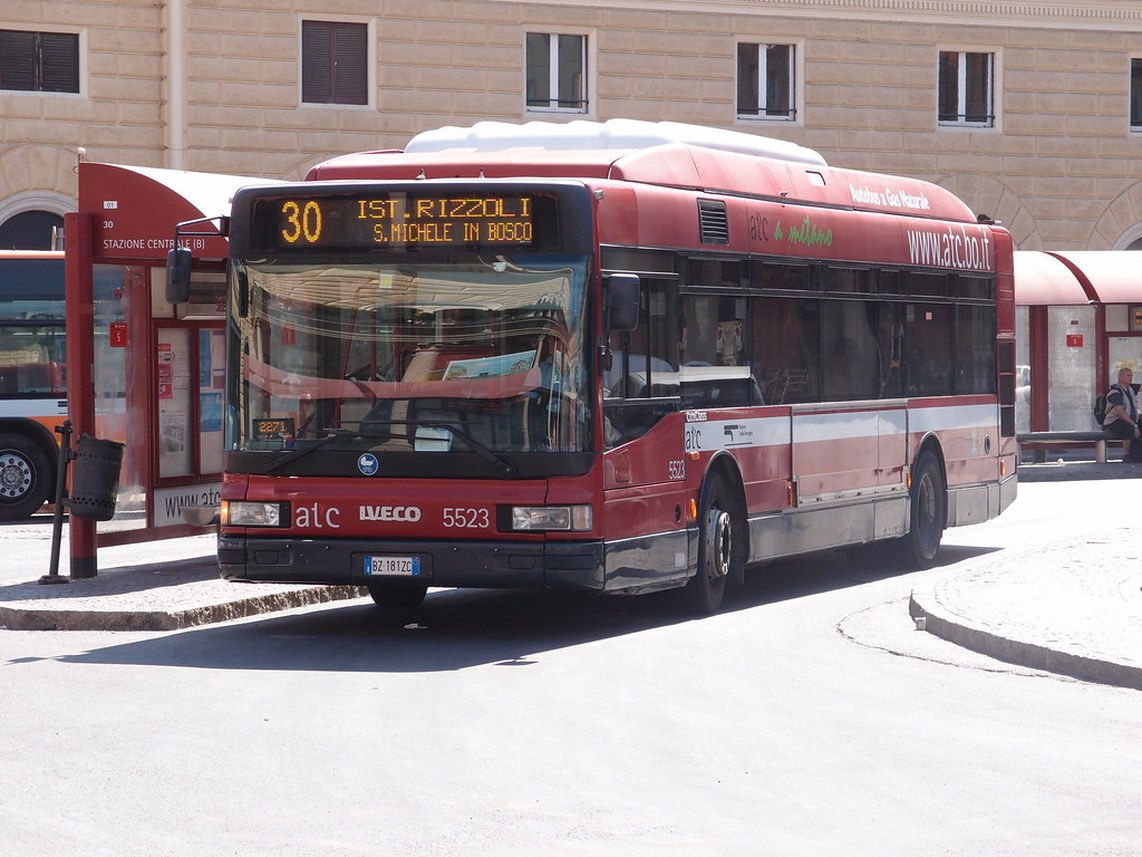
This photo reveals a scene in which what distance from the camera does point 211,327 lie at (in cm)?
1683

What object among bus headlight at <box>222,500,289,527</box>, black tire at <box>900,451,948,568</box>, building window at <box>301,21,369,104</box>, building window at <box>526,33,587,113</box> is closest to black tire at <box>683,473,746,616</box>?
bus headlight at <box>222,500,289,527</box>

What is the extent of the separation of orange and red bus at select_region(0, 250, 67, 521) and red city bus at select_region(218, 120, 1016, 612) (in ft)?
38.7

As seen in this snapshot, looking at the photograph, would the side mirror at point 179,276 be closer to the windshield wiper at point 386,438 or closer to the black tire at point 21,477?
the windshield wiper at point 386,438

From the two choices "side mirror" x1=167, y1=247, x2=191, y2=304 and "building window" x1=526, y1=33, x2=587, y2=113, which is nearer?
"side mirror" x1=167, y1=247, x2=191, y2=304

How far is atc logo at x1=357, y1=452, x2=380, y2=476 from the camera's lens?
40.4 ft

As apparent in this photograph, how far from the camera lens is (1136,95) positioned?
38531 mm

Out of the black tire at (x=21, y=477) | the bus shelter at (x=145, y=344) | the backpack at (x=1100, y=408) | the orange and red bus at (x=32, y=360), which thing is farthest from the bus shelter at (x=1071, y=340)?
the bus shelter at (x=145, y=344)

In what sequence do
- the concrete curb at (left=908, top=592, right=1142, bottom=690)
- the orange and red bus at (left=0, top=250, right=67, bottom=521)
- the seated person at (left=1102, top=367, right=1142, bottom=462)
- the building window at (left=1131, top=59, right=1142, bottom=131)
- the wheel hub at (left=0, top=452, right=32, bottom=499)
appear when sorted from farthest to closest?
the building window at (left=1131, top=59, right=1142, bottom=131)
the seated person at (left=1102, top=367, right=1142, bottom=462)
the orange and red bus at (left=0, top=250, right=67, bottom=521)
the wheel hub at (left=0, top=452, right=32, bottom=499)
the concrete curb at (left=908, top=592, right=1142, bottom=690)

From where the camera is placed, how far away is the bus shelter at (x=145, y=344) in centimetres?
1523

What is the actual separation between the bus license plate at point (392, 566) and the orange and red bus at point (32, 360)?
13.6m

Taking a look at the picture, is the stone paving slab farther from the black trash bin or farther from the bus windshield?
the black trash bin

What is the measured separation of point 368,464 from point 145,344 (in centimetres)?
461

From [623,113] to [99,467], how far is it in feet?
68.0

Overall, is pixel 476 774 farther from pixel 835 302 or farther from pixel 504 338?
pixel 835 302
